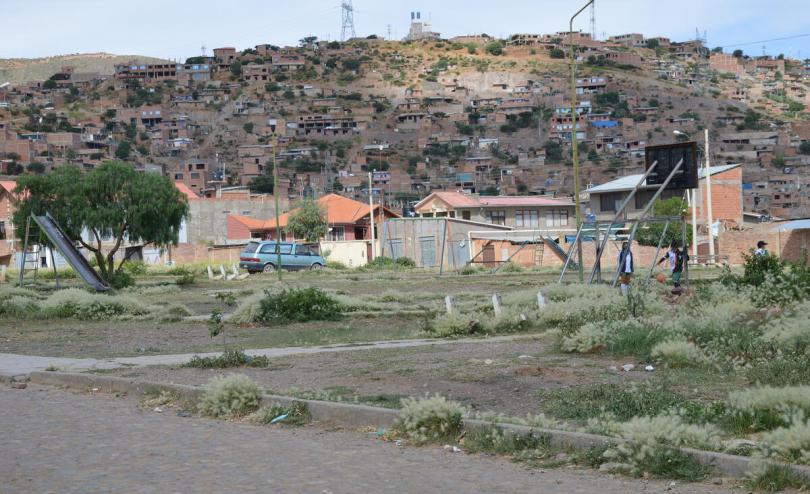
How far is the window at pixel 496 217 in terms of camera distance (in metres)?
90.3

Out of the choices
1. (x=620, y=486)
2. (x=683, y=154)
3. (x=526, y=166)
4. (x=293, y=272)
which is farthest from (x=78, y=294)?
(x=526, y=166)

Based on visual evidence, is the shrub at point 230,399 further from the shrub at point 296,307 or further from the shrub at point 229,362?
the shrub at point 296,307

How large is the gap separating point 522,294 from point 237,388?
14618 mm

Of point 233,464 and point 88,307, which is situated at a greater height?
point 233,464

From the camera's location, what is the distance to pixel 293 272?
55.4 meters

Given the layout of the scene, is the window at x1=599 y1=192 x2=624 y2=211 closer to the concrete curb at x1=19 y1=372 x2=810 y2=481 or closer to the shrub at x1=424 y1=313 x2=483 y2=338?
the shrub at x1=424 y1=313 x2=483 y2=338

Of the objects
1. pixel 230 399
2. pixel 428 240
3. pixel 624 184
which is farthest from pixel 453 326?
pixel 624 184

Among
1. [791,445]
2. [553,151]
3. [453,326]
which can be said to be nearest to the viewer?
[791,445]

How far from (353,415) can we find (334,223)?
266 feet

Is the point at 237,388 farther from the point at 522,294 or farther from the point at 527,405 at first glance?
the point at 522,294

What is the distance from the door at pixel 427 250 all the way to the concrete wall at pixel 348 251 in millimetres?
6856

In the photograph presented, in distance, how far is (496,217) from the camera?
90.6m

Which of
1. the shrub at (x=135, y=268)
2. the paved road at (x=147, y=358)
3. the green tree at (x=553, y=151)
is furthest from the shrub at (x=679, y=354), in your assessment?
the green tree at (x=553, y=151)

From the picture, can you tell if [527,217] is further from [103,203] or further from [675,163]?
[675,163]
